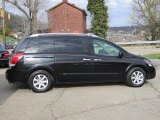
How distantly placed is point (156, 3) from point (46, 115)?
5544cm

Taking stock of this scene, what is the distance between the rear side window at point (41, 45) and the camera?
1058 cm

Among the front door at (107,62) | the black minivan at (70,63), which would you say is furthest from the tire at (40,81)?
the front door at (107,62)

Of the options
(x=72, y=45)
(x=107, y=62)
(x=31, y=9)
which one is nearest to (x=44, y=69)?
(x=72, y=45)

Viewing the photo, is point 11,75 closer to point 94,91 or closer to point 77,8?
point 94,91

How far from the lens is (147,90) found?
34.8 ft

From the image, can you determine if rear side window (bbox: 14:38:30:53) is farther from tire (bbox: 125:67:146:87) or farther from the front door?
tire (bbox: 125:67:146:87)

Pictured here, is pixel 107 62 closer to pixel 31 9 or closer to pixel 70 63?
pixel 70 63

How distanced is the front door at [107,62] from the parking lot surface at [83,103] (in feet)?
1.11

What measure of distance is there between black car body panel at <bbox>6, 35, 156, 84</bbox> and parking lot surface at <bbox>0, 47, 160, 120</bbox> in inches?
14.8

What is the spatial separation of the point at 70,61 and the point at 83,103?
2.27 m

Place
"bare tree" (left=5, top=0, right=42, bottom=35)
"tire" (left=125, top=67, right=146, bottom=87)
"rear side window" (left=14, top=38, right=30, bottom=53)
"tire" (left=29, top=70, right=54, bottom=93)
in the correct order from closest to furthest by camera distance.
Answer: "tire" (left=29, top=70, right=54, bottom=93)
"rear side window" (left=14, top=38, right=30, bottom=53)
"tire" (left=125, top=67, right=146, bottom=87)
"bare tree" (left=5, top=0, right=42, bottom=35)

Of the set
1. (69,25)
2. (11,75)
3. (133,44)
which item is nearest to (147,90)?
(11,75)

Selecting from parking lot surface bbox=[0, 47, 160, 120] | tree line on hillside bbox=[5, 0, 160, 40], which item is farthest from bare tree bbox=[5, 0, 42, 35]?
parking lot surface bbox=[0, 47, 160, 120]

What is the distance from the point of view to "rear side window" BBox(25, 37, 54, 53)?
1058cm
